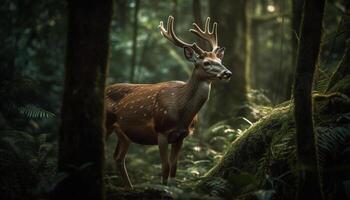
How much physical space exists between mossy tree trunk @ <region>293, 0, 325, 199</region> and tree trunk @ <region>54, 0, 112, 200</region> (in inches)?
86.2

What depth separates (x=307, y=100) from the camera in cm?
591

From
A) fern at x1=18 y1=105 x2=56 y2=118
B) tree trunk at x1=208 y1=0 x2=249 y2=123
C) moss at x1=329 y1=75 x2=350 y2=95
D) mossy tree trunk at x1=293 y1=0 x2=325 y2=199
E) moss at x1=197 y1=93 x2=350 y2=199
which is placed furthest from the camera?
tree trunk at x1=208 y1=0 x2=249 y2=123

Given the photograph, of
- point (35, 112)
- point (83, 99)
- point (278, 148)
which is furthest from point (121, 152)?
point (83, 99)

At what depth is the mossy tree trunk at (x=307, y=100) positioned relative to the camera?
5840 mm

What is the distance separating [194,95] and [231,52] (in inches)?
212

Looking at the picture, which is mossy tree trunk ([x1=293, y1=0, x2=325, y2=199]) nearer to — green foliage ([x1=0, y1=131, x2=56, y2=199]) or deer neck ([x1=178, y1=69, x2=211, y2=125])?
deer neck ([x1=178, y1=69, x2=211, y2=125])

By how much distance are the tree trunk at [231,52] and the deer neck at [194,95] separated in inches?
185

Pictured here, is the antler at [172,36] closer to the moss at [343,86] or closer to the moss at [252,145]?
the moss at [252,145]

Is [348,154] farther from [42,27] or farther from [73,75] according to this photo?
[42,27]

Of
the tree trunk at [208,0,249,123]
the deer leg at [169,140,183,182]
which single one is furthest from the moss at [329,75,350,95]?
the tree trunk at [208,0,249,123]

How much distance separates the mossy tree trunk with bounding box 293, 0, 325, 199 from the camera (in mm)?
5840

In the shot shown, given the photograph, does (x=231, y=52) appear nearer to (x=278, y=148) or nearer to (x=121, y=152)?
(x=121, y=152)

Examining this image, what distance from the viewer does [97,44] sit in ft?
18.6

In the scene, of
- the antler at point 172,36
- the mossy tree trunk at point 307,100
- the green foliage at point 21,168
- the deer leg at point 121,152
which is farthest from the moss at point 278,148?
the green foliage at point 21,168
